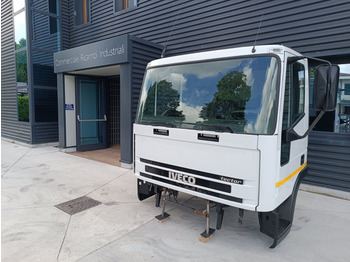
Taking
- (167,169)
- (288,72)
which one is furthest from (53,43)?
(288,72)

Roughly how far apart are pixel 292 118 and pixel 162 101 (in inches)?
61.8

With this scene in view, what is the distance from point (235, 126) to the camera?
8.45 feet

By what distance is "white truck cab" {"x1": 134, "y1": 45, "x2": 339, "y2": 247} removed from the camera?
7.92 ft

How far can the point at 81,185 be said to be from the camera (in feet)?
16.3

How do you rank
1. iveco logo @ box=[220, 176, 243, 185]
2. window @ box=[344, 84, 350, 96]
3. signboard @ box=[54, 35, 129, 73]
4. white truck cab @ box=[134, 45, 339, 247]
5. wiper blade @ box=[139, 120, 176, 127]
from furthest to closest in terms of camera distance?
signboard @ box=[54, 35, 129, 73], window @ box=[344, 84, 350, 96], wiper blade @ box=[139, 120, 176, 127], iveco logo @ box=[220, 176, 243, 185], white truck cab @ box=[134, 45, 339, 247]

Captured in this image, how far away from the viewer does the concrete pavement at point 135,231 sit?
2727 mm

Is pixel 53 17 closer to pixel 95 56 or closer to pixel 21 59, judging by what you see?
pixel 21 59

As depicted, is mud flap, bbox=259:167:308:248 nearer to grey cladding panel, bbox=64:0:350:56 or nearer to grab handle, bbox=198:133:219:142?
grab handle, bbox=198:133:219:142

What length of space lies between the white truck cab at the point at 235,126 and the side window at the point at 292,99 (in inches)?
0.4

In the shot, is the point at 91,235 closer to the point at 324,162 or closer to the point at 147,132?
the point at 147,132

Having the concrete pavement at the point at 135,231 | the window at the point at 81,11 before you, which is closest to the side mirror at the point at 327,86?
the concrete pavement at the point at 135,231

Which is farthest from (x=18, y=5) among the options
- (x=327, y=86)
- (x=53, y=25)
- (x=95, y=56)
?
(x=327, y=86)

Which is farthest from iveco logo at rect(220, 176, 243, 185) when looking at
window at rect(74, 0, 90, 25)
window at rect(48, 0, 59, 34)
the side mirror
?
window at rect(48, 0, 59, 34)

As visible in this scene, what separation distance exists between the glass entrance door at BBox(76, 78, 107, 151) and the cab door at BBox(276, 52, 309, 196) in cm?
672
